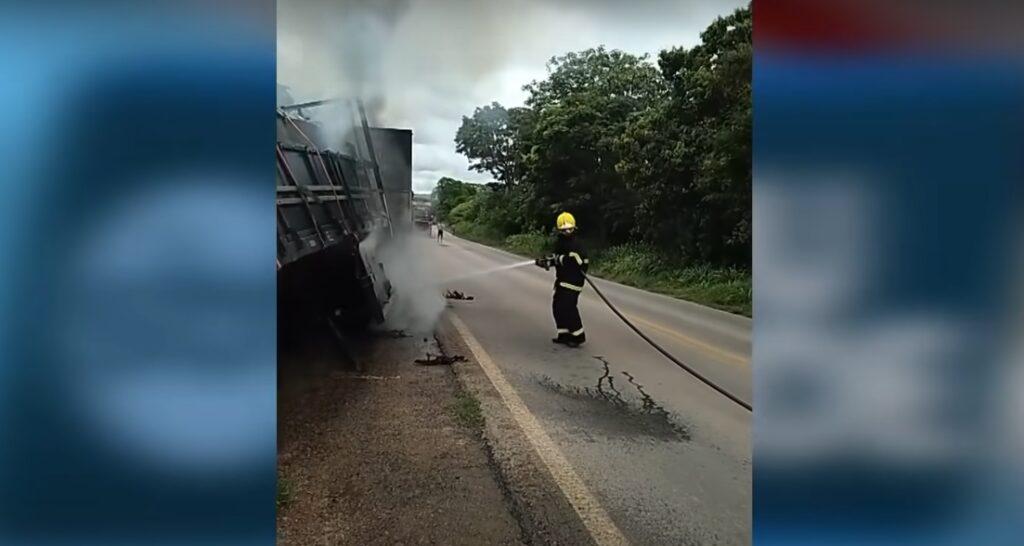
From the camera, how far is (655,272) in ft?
7.15

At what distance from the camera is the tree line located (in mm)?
1941

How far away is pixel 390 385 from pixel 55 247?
782 mm

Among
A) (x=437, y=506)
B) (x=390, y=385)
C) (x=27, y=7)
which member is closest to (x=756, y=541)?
(x=437, y=506)

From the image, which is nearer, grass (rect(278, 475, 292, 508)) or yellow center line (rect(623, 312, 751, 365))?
grass (rect(278, 475, 292, 508))

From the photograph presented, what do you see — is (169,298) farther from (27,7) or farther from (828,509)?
(828,509)

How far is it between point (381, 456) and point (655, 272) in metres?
0.91

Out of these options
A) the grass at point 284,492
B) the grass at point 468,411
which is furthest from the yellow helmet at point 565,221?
the grass at point 284,492

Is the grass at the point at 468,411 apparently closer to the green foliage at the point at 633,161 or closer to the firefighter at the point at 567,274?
the firefighter at the point at 567,274

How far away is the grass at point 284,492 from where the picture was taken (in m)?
1.71

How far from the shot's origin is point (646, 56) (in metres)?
1.98

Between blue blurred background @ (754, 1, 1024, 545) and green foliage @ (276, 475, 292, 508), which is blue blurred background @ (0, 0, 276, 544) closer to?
green foliage @ (276, 475, 292, 508)

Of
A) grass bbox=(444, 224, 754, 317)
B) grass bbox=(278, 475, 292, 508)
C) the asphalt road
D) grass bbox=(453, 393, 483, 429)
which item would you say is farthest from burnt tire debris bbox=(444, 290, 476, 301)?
grass bbox=(278, 475, 292, 508)

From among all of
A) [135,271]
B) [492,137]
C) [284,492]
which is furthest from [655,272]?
[135,271]

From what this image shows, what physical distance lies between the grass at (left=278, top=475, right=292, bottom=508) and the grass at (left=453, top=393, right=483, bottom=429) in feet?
1.38
